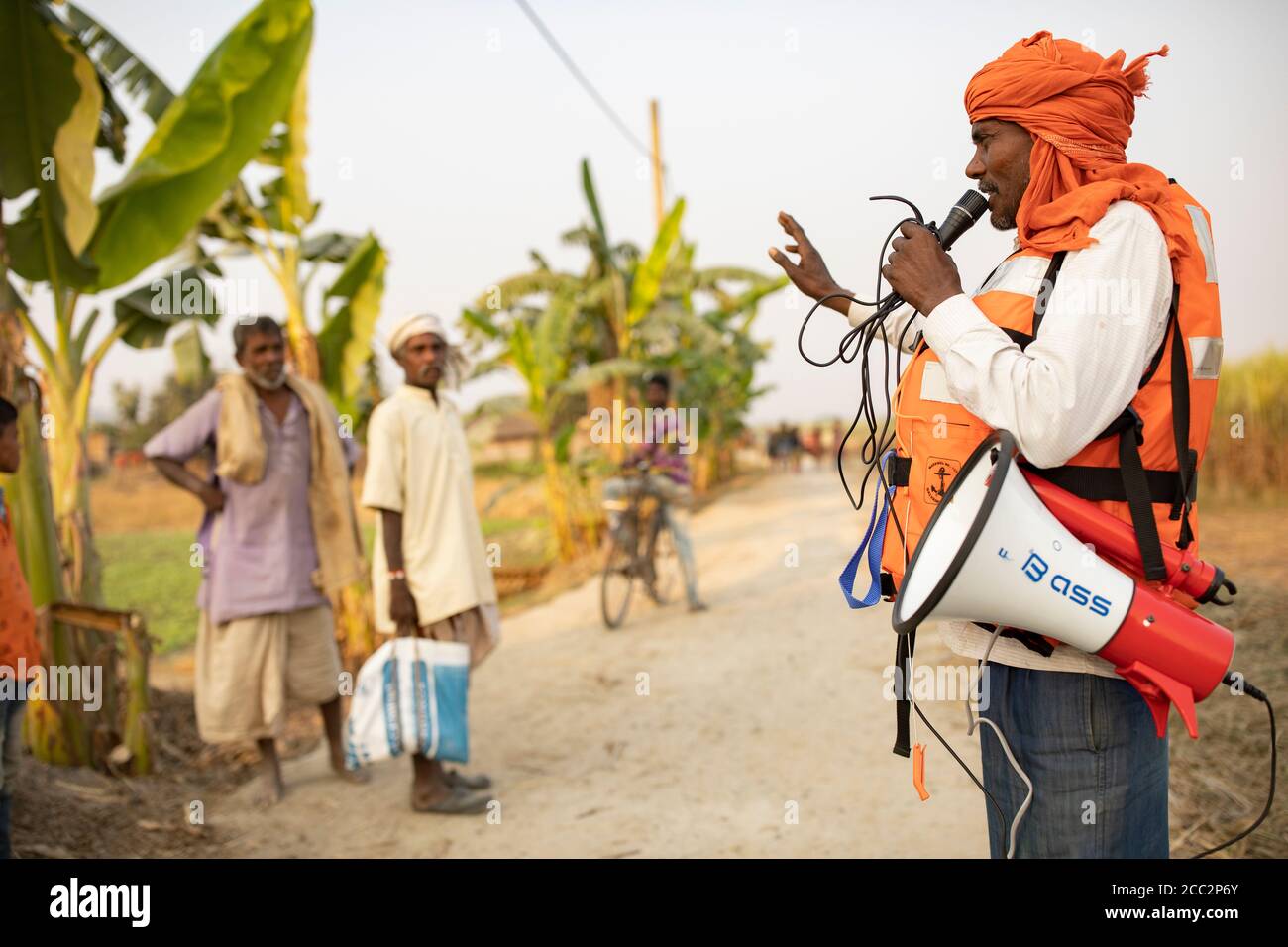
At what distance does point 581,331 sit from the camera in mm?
12359

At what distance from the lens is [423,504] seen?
4.28m

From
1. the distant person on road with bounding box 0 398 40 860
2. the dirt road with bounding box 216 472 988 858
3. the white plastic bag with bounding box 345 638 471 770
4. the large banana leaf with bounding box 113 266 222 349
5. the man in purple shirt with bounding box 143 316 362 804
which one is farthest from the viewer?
the large banana leaf with bounding box 113 266 222 349

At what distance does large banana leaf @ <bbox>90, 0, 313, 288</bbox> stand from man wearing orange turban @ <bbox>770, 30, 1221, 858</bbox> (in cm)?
400

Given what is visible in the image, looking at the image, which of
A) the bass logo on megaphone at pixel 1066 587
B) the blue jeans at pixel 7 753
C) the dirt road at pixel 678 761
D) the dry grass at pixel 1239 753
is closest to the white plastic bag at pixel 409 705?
the dirt road at pixel 678 761

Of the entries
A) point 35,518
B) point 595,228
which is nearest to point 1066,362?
point 35,518

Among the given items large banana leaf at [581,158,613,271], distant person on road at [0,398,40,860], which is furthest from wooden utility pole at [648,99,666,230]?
distant person on road at [0,398,40,860]

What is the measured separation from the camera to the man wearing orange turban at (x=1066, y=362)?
1.61 meters

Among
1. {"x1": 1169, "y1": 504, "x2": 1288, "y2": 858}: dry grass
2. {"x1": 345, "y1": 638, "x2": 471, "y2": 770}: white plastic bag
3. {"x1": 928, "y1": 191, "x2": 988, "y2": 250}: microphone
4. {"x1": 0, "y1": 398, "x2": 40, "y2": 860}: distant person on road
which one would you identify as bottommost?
{"x1": 1169, "y1": 504, "x2": 1288, "y2": 858}: dry grass

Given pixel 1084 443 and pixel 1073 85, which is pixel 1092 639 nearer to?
pixel 1084 443

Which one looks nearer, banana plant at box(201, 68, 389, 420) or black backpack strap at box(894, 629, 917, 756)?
black backpack strap at box(894, 629, 917, 756)

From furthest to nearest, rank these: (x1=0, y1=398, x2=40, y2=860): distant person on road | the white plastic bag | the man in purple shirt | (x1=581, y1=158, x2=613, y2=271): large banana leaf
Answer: (x1=581, y1=158, x2=613, y2=271): large banana leaf → the man in purple shirt → the white plastic bag → (x1=0, y1=398, x2=40, y2=860): distant person on road

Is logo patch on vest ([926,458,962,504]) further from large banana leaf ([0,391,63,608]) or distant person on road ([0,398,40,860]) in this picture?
large banana leaf ([0,391,63,608])

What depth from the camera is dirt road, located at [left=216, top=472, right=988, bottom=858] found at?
155 inches
